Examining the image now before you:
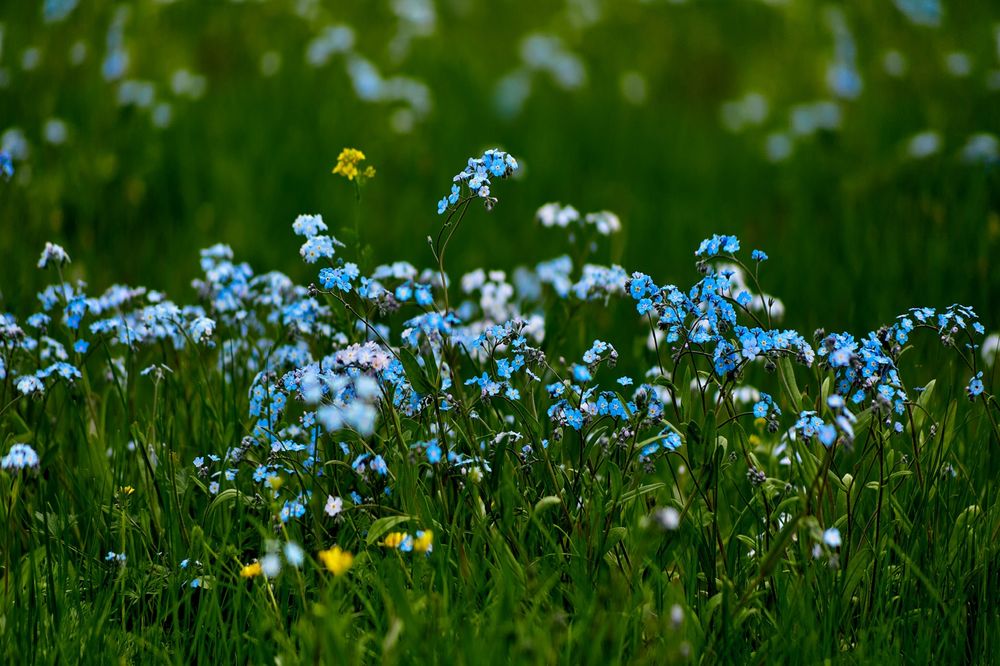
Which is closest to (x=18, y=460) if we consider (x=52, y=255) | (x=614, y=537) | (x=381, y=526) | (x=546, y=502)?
(x=381, y=526)

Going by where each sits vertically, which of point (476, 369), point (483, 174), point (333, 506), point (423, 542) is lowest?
point (423, 542)

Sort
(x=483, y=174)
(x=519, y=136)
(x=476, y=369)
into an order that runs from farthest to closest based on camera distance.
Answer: (x=519, y=136) < (x=476, y=369) < (x=483, y=174)

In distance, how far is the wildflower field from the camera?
222 cm

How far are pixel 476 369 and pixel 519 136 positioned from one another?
12.7 feet

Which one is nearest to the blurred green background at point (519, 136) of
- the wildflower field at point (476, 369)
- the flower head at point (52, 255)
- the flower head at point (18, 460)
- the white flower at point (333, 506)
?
the wildflower field at point (476, 369)

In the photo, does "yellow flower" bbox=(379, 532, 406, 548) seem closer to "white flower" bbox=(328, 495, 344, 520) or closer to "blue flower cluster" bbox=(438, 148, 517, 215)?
"white flower" bbox=(328, 495, 344, 520)

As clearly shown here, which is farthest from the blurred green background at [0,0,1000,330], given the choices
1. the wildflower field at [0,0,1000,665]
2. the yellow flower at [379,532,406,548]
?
the yellow flower at [379,532,406,548]

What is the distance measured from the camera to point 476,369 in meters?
3.07

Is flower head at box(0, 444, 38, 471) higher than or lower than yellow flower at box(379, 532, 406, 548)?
higher

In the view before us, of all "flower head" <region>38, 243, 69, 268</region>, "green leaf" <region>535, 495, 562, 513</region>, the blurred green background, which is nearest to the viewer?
"green leaf" <region>535, 495, 562, 513</region>

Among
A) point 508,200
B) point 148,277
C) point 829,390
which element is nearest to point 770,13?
point 508,200

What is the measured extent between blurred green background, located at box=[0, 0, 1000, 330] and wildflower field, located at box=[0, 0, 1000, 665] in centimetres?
3

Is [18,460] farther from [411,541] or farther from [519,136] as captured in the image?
[519,136]

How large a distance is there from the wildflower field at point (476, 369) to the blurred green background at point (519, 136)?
0.03 m
